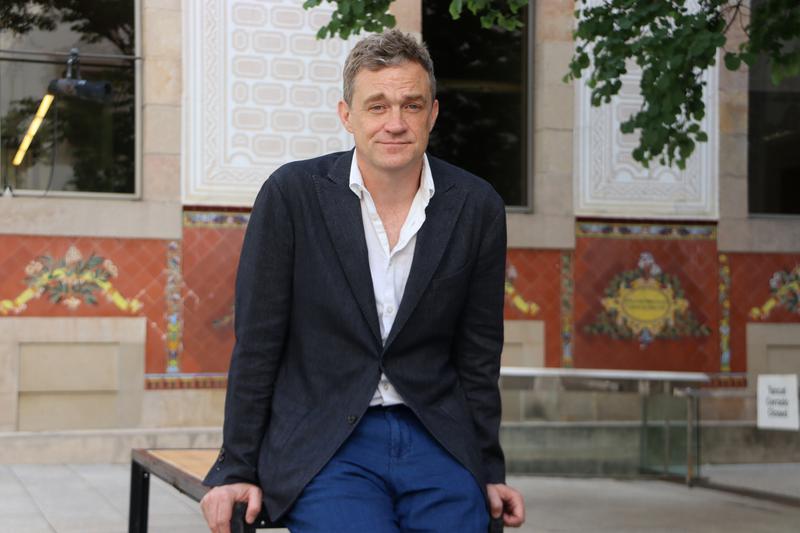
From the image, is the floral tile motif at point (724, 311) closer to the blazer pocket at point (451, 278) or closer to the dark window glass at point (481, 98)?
the dark window glass at point (481, 98)

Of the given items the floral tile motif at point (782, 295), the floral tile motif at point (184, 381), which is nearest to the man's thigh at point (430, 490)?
the floral tile motif at point (184, 381)

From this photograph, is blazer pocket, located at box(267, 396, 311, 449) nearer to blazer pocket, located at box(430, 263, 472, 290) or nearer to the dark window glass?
blazer pocket, located at box(430, 263, 472, 290)

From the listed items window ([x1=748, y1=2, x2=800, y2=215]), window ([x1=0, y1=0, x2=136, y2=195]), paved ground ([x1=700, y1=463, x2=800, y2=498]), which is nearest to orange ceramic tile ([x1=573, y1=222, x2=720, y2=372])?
window ([x1=748, y1=2, x2=800, y2=215])

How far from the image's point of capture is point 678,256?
13.3 m

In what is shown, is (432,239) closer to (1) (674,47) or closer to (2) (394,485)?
(2) (394,485)

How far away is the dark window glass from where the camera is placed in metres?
12.9

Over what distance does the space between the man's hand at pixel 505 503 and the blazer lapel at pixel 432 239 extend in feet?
1.53

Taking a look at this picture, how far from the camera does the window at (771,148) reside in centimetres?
1354

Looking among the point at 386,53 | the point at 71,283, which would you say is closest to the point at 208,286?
the point at 71,283

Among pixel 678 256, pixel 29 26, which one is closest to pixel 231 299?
pixel 29 26

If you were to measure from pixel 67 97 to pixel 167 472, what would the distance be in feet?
22.9

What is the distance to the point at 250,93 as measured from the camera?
39.8ft

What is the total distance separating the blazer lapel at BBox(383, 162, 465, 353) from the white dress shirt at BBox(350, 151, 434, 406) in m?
0.02

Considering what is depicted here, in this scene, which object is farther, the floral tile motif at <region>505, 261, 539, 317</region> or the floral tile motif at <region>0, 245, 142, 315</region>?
the floral tile motif at <region>505, 261, 539, 317</region>
